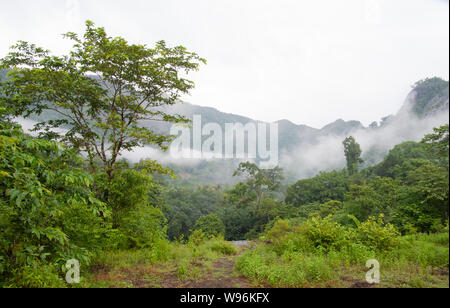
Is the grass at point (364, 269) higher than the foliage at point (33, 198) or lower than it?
lower

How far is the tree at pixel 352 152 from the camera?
4181cm

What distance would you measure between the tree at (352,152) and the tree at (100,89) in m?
41.7

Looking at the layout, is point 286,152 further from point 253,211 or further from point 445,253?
point 445,253

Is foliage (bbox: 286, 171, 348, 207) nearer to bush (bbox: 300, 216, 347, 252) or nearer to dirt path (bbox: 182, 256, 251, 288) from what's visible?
bush (bbox: 300, 216, 347, 252)

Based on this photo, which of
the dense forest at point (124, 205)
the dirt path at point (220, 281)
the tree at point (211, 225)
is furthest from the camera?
the tree at point (211, 225)

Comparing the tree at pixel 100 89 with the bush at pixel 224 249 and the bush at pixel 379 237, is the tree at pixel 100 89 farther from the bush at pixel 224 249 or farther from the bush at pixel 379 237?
the bush at pixel 379 237

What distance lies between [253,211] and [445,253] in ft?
115

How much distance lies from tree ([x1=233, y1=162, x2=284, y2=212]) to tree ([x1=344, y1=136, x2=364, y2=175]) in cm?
1415

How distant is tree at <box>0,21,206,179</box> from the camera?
7.55 m

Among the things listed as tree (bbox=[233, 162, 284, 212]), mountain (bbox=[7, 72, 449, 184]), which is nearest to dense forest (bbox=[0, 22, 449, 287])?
mountain (bbox=[7, 72, 449, 184])

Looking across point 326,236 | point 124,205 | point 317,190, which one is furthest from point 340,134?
point 124,205

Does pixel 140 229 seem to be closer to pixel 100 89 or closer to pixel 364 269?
pixel 100 89

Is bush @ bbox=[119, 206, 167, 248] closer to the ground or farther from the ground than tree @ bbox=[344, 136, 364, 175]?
closer to the ground

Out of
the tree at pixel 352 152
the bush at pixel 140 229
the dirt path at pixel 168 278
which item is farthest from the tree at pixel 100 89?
the tree at pixel 352 152
